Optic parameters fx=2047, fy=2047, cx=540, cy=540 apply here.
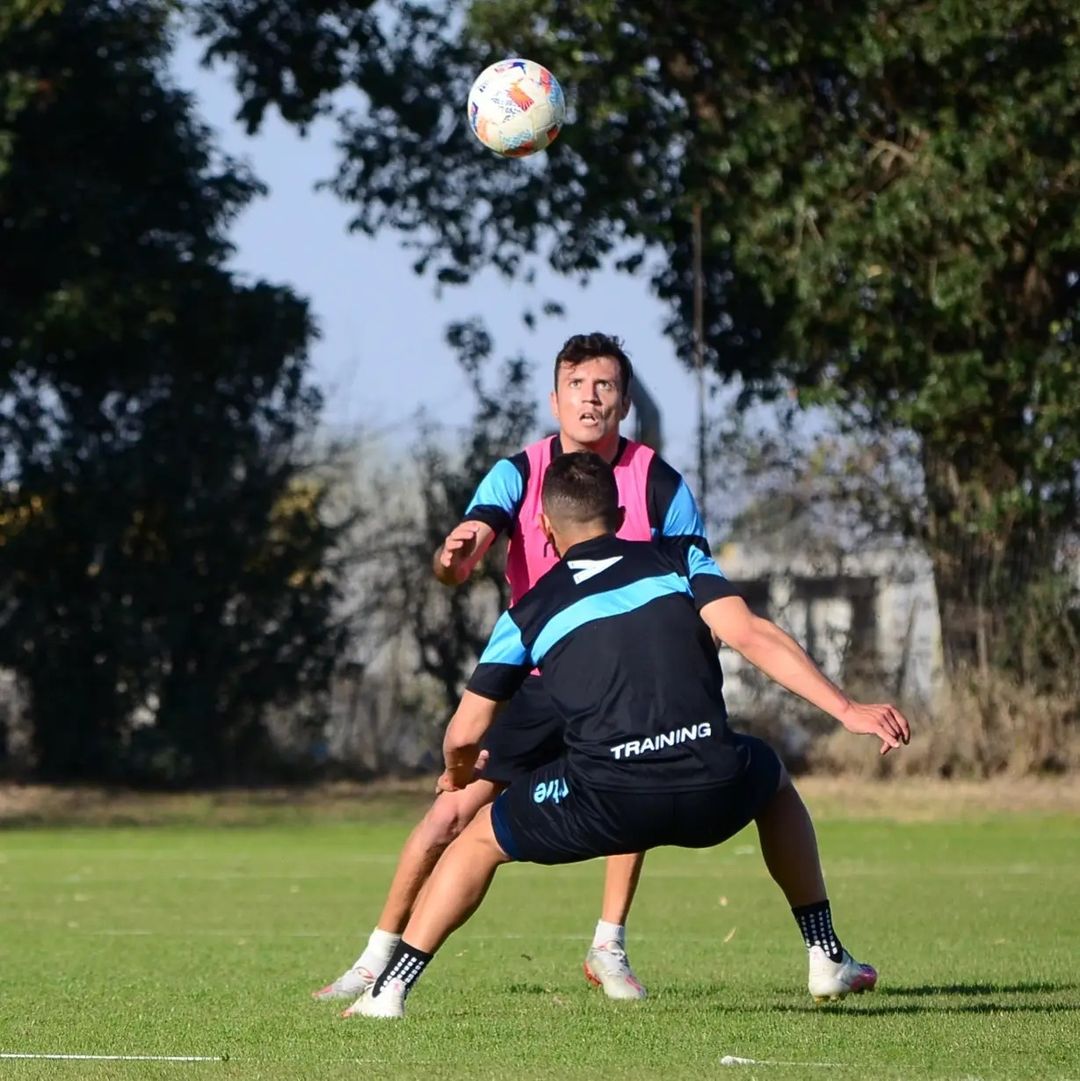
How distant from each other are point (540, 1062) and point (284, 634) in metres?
21.4

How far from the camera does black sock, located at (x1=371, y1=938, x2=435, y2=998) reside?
5.84 meters

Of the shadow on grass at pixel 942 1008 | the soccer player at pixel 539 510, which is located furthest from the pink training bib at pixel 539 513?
the shadow on grass at pixel 942 1008

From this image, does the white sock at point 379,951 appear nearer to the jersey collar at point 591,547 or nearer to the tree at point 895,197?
the jersey collar at point 591,547

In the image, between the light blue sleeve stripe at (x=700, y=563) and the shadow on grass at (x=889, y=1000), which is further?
the shadow on grass at (x=889, y=1000)

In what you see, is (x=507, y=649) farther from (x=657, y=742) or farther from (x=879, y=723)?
(x=879, y=723)

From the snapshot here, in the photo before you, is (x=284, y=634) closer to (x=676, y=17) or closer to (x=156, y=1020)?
(x=676, y=17)

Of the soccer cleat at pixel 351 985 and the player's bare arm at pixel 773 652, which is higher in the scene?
the player's bare arm at pixel 773 652

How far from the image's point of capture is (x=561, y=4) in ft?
71.4

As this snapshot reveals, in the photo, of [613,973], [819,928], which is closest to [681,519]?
[819,928]

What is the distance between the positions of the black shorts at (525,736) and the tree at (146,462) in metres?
18.7

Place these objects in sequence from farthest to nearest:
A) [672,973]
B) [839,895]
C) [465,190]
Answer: [465,190], [839,895], [672,973]

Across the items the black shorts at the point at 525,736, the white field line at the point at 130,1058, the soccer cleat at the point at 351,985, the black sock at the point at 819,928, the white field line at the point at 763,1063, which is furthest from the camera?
the soccer cleat at the point at 351,985

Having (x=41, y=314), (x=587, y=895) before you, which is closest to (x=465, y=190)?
(x=41, y=314)

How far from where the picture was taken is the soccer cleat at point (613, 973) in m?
6.73
